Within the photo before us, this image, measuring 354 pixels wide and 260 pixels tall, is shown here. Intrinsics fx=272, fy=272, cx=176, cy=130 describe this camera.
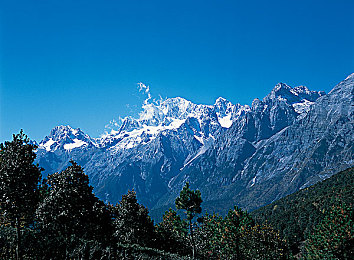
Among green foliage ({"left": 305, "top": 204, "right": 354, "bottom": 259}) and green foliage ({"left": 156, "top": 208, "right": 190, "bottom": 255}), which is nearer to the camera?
green foliage ({"left": 305, "top": 204, "right": 354, "bottom": 259})

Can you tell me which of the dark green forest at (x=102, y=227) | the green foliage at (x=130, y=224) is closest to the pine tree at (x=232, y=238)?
the dark green forest at (x=102, y=227)

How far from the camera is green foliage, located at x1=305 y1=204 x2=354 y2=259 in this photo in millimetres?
45500

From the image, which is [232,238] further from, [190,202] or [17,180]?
[17,180]

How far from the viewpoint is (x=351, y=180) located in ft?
596

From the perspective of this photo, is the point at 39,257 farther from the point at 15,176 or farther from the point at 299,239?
the point at 299,239

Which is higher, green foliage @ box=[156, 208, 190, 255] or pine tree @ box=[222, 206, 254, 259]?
green foliage @ box=[156, 208, 190, 255]

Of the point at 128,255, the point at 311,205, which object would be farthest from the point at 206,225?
the point at 311,205

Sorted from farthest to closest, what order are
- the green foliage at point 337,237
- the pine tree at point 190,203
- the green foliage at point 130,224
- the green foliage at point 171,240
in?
the green foliage at point 171,240
the pine tree at point 190,203
the green foliage at point 130,224
the green foliage at point 337,237

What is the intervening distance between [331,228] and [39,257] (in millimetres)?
46512

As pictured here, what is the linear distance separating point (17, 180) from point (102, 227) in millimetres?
30131

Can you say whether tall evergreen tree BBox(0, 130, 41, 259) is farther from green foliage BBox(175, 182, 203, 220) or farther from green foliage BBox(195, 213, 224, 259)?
green foliage BBox(195, 213, 224, 259)

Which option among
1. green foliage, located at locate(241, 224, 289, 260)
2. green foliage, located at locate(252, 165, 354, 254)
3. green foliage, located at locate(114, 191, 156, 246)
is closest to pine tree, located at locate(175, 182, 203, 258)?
green foliage, located at locate(241, 224, 289, 260)

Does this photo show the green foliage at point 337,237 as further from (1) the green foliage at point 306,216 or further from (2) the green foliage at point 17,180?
(1) the green foliage at point 306,216

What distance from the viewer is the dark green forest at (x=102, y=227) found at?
73.6 feet
